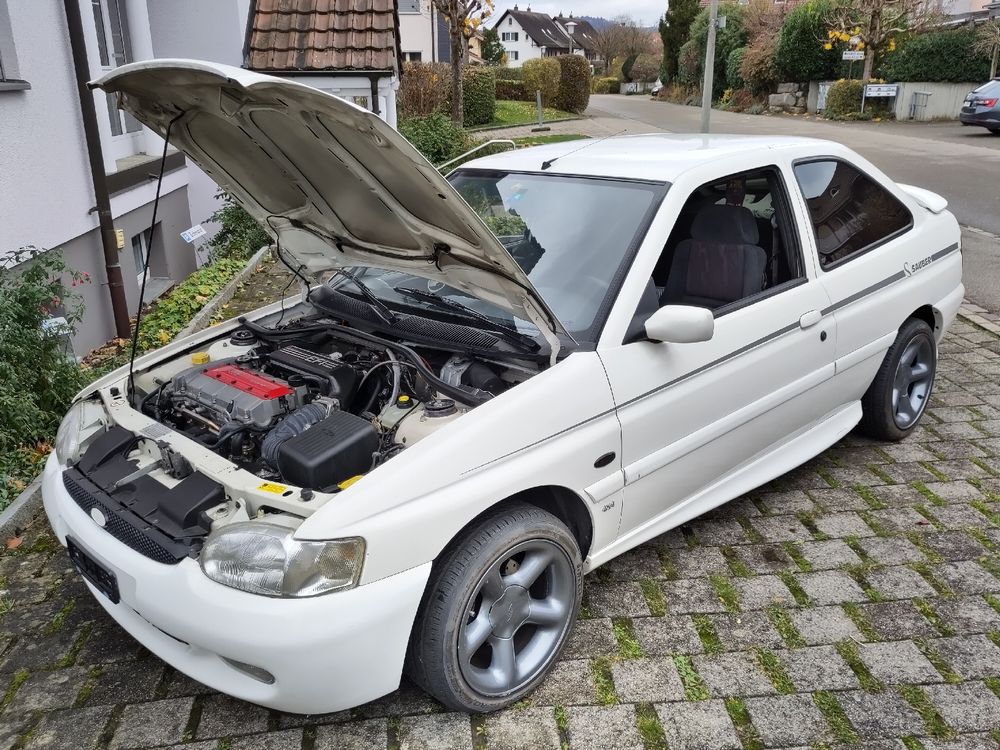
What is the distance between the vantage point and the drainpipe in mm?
6520

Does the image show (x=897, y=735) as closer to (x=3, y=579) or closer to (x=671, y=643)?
(x=671, y=643)

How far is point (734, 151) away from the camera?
148 inches

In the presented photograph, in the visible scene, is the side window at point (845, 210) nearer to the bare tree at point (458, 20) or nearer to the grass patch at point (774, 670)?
the grass patch at point (774, 670)

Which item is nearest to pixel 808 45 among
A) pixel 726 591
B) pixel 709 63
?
pixel 709 63

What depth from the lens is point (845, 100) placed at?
2923cm

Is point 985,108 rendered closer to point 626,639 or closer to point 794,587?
point 794,587

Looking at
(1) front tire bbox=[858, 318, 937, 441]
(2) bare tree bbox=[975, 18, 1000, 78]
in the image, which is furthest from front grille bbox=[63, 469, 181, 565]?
(2) bare tree bbox=[975, 18, 1000, 78]

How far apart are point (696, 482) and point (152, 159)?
7.16 metres

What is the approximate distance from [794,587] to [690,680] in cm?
78

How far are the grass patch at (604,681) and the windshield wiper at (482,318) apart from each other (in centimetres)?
119

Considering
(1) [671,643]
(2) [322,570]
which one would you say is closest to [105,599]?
(2) [322,570]

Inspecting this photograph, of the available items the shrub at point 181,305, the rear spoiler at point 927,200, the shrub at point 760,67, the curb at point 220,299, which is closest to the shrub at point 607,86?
the shrub at point 760,67

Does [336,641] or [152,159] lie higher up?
[152,159]

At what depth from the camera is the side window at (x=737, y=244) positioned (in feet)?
12.0
